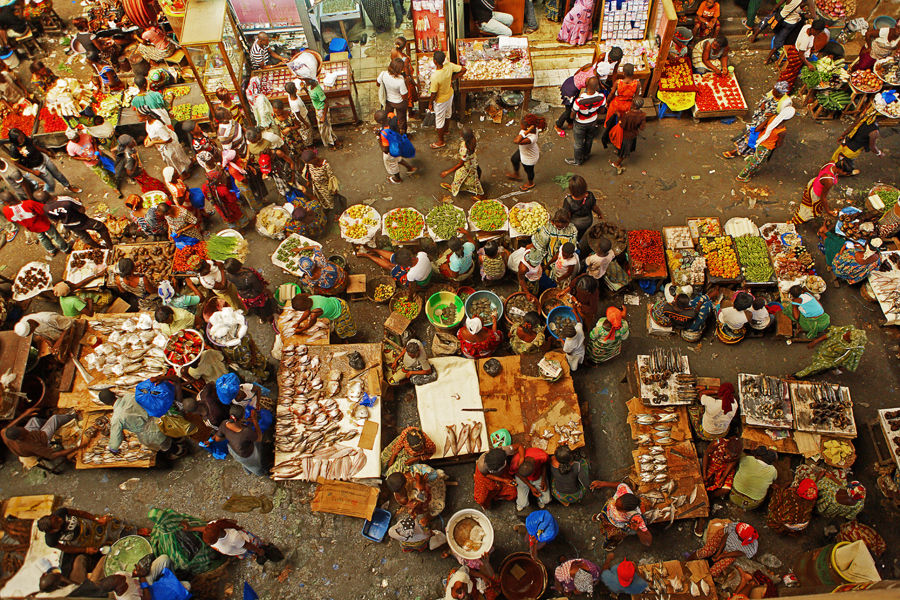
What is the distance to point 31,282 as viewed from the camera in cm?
→ 979

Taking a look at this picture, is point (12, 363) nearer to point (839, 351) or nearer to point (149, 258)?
point (149, 258)

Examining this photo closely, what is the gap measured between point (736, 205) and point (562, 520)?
22.3ft

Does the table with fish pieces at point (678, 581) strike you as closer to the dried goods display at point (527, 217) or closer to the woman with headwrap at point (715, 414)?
the woman with headwrap at point (715, 414)

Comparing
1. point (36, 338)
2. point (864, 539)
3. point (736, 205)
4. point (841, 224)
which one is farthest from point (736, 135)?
point (36, 338)

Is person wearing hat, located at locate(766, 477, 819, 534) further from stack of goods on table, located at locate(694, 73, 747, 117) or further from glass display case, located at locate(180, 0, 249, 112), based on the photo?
glass display case, located at locate(180, 0, 249, 112)

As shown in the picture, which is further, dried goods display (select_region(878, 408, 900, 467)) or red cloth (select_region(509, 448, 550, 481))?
dried goods display (select_region(878, 408, 900, 467))

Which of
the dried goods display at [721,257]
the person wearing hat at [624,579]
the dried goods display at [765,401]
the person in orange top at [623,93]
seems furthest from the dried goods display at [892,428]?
the person in orange top at [623,93]

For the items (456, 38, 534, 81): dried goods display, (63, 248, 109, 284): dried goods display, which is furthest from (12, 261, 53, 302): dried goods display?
(456, 38, 534, 81): dried goods display

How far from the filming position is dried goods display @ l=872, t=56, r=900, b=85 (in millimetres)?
10883

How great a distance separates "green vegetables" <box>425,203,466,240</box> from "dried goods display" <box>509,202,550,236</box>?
0.88m

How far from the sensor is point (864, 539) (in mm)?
7188

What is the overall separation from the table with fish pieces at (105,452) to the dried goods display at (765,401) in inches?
336

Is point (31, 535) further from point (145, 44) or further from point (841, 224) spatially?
point (841, 224)

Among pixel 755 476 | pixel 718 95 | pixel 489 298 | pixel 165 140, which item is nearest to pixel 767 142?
Answer: pixel 718 95
